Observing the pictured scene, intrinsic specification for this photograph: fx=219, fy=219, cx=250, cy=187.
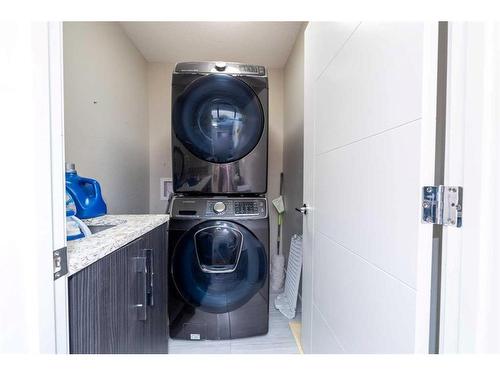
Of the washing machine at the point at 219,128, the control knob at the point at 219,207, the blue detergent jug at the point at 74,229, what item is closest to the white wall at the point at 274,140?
the washing machine at the point at 219,128

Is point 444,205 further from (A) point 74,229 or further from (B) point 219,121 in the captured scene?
(B) point 219,121

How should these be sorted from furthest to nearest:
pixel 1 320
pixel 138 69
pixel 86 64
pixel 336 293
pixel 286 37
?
pixel 138 69
pixel 286 37
pixel 86 64
pixel 336 293
pixel 1 320

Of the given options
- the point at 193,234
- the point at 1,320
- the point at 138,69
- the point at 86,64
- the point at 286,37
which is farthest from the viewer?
the point at 138,69

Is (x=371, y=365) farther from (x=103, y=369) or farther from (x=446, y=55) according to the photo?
(x=446, y=55)

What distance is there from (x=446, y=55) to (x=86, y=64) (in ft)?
6.07

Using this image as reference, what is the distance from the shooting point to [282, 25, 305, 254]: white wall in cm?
194

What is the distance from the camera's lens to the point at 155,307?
1083 millimetres

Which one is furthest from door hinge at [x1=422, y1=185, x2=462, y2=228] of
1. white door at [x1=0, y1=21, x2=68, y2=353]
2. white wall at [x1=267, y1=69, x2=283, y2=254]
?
white wall at [x1=267, y1=69, x2=283, y2=254]

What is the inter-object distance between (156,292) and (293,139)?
1716 mm

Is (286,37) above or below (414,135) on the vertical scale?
above

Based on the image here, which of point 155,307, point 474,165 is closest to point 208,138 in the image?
point 155,307

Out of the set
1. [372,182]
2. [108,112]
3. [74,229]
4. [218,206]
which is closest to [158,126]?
[108,112]

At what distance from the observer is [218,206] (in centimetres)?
159

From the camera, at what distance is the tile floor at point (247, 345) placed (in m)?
1.53
